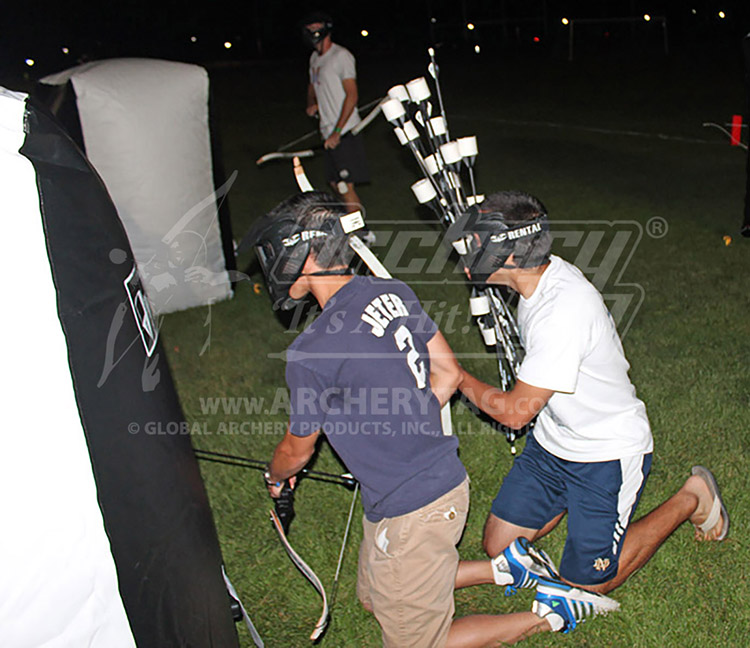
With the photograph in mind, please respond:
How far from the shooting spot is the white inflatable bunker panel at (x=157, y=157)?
256 inches

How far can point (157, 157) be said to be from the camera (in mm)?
6777

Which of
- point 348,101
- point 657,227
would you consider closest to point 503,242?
point 348,101

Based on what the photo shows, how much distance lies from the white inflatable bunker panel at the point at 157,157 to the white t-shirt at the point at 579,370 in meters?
4.34

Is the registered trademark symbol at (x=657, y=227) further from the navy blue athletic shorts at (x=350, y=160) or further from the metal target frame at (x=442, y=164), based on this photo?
the metal target frame at (x=442, y=164)

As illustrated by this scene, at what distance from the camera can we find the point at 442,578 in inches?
121

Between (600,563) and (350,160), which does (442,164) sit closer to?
(600,563)

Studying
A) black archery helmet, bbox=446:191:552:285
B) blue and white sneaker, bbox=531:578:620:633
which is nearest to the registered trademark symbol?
black archery helmet, bbox=446:191:552:285

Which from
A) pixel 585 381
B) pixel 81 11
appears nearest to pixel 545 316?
pixel 585 381

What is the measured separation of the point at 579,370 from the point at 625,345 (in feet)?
9.75

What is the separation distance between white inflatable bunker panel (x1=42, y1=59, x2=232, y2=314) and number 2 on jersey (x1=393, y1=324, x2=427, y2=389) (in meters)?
4.51

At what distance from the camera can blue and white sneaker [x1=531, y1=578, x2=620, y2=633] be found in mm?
3465

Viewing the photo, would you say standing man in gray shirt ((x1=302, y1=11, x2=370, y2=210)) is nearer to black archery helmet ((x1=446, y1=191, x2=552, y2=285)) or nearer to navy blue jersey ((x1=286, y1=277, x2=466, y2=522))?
black archery helmet ((x1=446, y1=191, x2=552, y2=285))

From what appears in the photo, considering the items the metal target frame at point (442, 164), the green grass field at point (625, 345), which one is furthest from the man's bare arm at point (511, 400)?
the green grass field at point (625, 345)

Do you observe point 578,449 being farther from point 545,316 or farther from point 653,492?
point 653,492
